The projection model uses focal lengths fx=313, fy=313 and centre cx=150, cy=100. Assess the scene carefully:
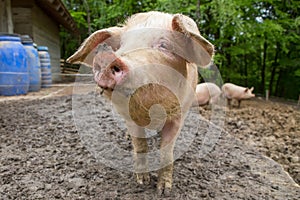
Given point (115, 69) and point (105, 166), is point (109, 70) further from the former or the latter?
point (105, 166)

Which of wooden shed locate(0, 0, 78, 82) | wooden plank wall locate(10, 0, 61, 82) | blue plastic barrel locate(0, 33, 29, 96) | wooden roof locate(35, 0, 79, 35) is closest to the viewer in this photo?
blue plastic barrel locate(0, 33, 29, 96)

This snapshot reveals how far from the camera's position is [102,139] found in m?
2.58

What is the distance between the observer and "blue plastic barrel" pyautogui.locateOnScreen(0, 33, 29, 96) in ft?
15.2

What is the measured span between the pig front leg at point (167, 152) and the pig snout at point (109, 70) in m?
0.61

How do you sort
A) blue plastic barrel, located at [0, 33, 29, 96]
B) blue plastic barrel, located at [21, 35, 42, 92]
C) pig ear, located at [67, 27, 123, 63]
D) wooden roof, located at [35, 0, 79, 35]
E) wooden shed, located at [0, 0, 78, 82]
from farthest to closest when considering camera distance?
wooden roof, located at [35, 0, 79, 35]
wooden shed, located at [0, 0, 78, 82]
blue plastic barrel, located at [21, 35, 42, 92]
blue plastic barrel, located at [0, 33, 29, 96]
pig ear, located at [67, 27, 123, 63]

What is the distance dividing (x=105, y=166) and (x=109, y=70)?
3.93 ft

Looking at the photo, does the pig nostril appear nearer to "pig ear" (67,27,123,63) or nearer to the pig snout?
the pig snout

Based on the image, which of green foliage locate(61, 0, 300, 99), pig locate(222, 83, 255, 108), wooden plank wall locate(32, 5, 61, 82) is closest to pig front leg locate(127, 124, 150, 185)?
green foliage locate(61, 0, 300, 99)

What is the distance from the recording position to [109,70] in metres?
0.99

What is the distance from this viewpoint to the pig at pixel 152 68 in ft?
3.43

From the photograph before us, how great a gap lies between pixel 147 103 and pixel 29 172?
107 centimetres

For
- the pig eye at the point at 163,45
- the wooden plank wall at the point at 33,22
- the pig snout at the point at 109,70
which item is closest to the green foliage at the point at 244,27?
the wooden plank wall at the point at 33,22

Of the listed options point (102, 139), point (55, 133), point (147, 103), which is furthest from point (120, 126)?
point (147, 103)

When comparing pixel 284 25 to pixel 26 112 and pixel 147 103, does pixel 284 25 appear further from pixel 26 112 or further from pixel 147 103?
pixel 147 103
